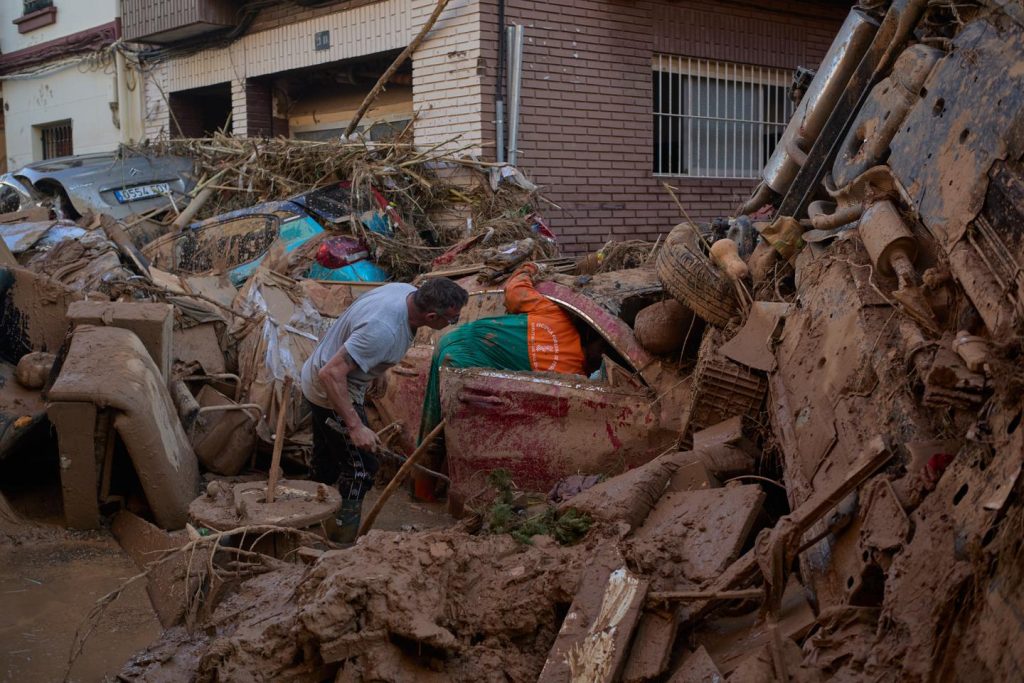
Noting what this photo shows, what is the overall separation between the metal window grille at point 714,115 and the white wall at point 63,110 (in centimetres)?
844

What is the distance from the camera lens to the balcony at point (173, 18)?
12508 mm

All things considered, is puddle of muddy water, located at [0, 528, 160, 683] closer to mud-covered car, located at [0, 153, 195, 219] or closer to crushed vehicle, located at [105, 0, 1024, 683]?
crushed vehicle, located at [105, 0, 1024, 683]

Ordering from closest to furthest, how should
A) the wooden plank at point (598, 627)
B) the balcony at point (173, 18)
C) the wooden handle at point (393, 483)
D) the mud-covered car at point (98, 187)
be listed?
1. the wooden plank at point (598, 627)
2. the wooden handle at point (393, 483)
3. the mud-covered car at point (98, 187)
4. the balcony at point (173, 18)

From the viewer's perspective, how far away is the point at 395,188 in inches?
390

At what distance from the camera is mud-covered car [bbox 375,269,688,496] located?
524cm

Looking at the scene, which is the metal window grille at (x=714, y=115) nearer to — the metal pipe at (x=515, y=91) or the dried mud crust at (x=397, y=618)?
the metal pipe at (x=515, y=91)

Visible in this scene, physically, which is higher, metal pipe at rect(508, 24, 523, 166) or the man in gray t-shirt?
metal pipe at rect(508, 24, 523, 166)

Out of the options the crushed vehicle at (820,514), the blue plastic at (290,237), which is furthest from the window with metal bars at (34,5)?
the crushed vehicle at (820,514)

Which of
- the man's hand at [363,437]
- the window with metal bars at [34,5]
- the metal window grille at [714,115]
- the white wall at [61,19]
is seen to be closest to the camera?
the man's hand at [363,437]

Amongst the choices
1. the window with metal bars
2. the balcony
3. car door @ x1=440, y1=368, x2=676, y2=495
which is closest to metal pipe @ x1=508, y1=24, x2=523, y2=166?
the balcony

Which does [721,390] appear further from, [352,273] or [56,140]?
[56,140]

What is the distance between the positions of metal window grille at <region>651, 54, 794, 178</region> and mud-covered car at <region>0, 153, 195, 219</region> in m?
5.72

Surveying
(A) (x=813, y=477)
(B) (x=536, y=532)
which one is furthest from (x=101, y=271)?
(A) (x=813, y=477)

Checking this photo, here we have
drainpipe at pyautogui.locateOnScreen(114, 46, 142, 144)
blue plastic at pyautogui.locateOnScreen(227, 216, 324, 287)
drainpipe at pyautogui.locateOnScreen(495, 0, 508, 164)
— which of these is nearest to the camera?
blue plastic at pyautogui.locateOnScreen(227, 216, 324, 287)
